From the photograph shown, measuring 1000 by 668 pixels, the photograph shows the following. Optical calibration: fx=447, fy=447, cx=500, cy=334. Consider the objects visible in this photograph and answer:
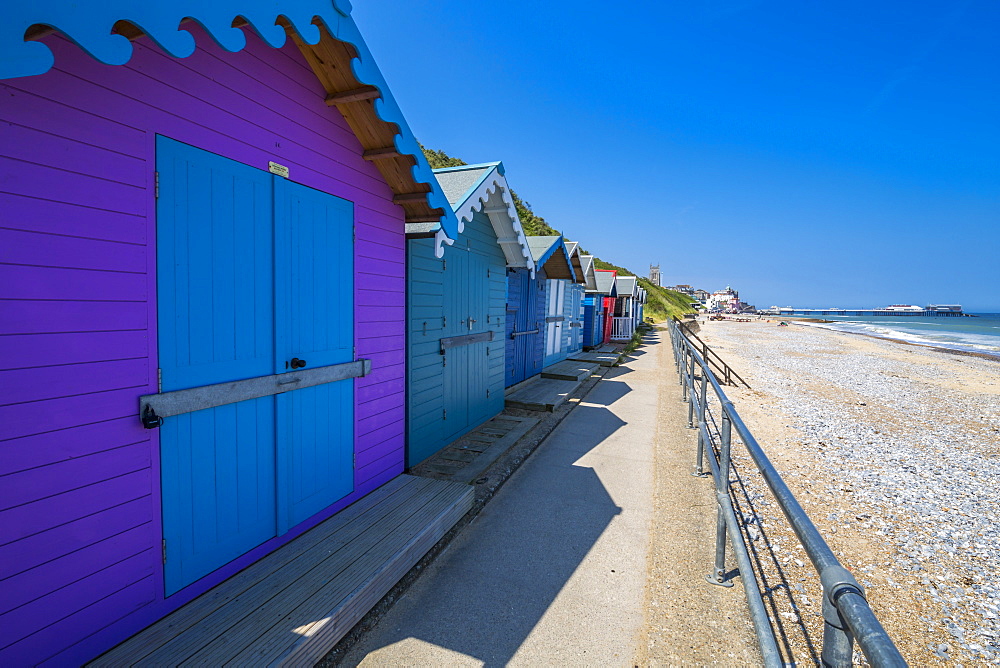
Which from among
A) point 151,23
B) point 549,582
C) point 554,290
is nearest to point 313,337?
point 151,23

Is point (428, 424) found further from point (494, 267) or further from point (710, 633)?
point (710, 633)

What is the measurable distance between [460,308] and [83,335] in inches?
161

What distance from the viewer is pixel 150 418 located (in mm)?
2297

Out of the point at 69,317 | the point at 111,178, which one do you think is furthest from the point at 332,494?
the point at 111,178

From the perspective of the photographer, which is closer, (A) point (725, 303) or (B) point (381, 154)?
(B) point (381, 154)

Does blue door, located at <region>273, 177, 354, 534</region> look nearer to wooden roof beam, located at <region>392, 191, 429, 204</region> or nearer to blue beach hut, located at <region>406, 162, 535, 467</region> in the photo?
wooden roof beam, located at <region>392, 191, 429, 204</region>

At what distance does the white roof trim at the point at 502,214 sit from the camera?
5293mm

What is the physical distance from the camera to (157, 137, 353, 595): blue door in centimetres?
243

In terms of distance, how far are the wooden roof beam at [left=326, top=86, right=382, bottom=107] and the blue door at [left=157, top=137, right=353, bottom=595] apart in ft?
2.29

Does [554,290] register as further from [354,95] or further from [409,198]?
[354,95]

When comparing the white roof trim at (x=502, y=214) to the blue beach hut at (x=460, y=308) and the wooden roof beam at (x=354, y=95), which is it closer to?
the blue beach hut at (x=460, y=308)

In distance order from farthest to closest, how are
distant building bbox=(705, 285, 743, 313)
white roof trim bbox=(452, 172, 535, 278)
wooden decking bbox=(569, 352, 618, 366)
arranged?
distant building bbox=(705, 285, 743, 313)
wooden decking bbox=(569, 352, 618, 366)
white roof trim bbox=(452, 172, 535, 278)

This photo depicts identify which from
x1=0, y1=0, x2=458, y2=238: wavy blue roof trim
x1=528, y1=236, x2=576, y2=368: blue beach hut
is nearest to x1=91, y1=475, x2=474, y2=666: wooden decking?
x1=0, y1=0, x2=458, y2=238: wavy blue roof trim

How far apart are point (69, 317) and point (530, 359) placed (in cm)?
875
